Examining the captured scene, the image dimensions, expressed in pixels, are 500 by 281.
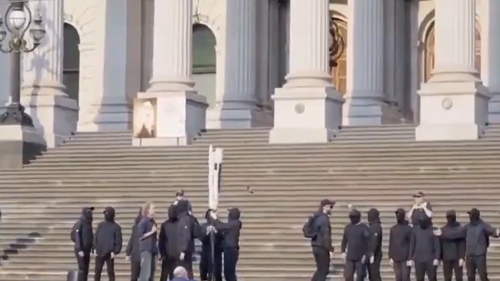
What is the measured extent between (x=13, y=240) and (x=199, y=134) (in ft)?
24.2

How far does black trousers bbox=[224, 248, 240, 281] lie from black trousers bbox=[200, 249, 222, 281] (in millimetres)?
179

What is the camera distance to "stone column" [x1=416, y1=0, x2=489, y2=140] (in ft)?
112

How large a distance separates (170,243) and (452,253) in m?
4.52

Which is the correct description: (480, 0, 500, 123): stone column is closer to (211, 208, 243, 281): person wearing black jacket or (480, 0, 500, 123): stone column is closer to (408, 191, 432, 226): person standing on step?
(408, 191, 432, 226): person standing on step

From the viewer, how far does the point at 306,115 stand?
3581 cm

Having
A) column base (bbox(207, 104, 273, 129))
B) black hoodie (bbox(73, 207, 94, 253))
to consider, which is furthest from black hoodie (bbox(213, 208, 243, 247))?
column base (bbox(207, 104, 273, 129))

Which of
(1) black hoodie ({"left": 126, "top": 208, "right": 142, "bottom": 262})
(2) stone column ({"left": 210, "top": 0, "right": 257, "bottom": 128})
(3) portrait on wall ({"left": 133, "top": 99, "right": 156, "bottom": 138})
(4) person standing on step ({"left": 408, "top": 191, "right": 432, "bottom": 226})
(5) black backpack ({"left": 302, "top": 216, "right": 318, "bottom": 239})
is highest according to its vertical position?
(2) stone column ({"left": 210, "top": 0, "right": 257, "bottom": 128})

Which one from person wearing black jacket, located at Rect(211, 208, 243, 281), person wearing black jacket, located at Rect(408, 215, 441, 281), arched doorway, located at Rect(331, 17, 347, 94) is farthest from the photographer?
arched doorway, located at Rect(331, 17, 347, 94)

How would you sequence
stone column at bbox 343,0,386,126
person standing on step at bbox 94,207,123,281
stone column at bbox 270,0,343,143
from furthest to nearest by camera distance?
stone column at bbox 343,0,386,126
stone column at bbox 270,0,343,143
person standing on step at bbox 94,207,123,281

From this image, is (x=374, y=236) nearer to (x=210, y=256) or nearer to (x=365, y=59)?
(x=210, y=256)

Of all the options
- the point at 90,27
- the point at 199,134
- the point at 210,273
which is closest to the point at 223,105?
the point at 199,134

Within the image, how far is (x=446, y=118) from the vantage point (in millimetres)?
34312

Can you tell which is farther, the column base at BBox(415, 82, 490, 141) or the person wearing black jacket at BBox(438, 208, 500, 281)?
the column base at BBox(415, 82, 490, 141)

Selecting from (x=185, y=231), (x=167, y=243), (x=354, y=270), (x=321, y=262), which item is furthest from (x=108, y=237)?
(x=354, y=270)
